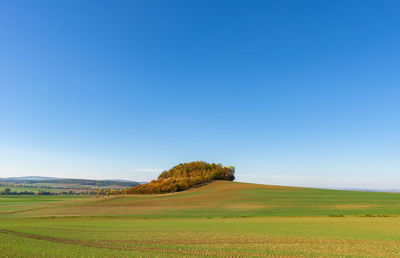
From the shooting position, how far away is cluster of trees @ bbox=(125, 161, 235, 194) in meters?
78.6

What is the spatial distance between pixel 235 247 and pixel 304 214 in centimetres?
2380

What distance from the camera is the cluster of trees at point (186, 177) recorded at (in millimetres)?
78631

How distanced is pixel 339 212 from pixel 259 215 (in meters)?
12.8

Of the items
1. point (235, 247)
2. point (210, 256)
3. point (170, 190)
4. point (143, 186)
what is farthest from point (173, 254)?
point (143, 186)

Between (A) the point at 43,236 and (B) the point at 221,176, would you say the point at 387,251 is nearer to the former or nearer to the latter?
(A) the point at 43,236

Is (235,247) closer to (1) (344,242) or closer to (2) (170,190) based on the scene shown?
(1) (344,242)

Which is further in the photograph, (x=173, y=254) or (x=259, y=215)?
(x=259, y=215)

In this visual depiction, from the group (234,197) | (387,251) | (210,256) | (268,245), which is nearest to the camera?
(210,256)

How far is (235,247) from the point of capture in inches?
628

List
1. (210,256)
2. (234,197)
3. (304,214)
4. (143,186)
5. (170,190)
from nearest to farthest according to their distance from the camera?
(210,256) < (304,214) < (234,197) < (170,190) < (143,186)

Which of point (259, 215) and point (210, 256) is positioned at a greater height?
point (210, 256)

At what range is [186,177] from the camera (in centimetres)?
8544

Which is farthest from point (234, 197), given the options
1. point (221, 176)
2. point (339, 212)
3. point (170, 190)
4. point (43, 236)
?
point (43, 236)

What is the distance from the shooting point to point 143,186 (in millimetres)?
83062
